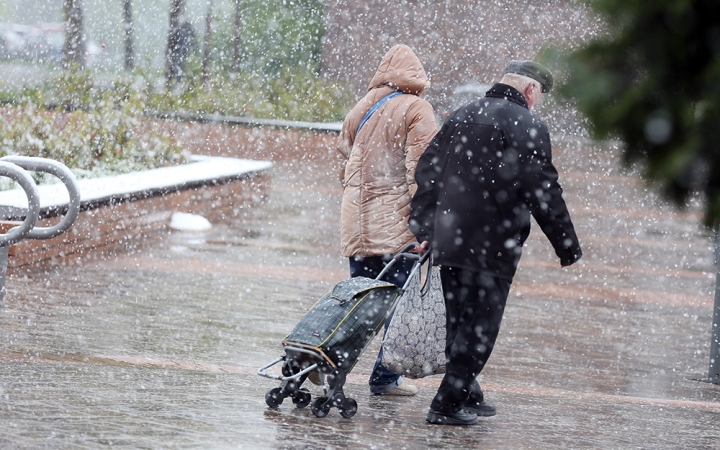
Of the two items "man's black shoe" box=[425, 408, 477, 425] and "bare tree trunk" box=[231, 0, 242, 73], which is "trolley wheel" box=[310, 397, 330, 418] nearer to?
"man's black shoe" box=[425, 408, 477, 425]

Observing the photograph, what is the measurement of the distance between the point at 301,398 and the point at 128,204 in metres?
5.47

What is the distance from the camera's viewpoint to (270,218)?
1276 cm

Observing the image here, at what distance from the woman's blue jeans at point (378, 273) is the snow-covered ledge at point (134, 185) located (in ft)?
7.82

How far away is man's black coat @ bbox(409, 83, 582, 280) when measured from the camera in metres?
4.53

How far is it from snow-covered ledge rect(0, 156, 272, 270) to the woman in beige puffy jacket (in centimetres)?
239

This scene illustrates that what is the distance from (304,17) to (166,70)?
867 centimetres

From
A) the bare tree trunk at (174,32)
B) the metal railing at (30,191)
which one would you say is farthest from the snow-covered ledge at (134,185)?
the bare tree trunk at (174,32)

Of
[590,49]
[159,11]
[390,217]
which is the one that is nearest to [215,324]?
[390,217]

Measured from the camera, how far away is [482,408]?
499 centimetres

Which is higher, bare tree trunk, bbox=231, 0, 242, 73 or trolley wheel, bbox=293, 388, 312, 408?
bare tree trunk, bbox=231, 0, 242, 73

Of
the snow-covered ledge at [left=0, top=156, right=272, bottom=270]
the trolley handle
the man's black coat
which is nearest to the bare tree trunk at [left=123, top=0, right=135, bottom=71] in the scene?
the snow-covered ledge at [left=0, top=156, right=272, bottom=270]

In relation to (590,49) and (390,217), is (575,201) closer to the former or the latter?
(390,217)

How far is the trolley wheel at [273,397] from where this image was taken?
15.5ft

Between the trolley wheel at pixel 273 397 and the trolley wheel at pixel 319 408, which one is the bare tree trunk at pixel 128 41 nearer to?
the trolley wheel at pixel 273 397
